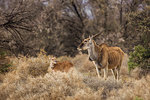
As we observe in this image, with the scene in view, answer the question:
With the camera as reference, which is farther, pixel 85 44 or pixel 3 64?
pixel 3 64

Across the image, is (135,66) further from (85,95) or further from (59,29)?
(59,29)

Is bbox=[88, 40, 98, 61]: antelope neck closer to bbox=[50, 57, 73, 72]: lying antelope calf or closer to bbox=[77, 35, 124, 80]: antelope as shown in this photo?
bbox=[77, 35, 124, 80]: antelope

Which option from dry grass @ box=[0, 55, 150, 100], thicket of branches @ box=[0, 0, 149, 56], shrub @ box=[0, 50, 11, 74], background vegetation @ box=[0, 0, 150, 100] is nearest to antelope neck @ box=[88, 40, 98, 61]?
background vegetation @ box=[0, 0, 150, 100]

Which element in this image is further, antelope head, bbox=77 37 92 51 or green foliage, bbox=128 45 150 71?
green foliage, bbox=128 45 150 71

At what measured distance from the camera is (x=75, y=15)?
21.8 metres

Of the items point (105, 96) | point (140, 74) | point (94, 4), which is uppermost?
point (94, 4)

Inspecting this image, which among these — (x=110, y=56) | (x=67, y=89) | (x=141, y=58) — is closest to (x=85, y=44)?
(x=110, y=56)

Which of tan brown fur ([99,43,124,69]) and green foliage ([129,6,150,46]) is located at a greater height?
green foliage ([129,6,150,46])

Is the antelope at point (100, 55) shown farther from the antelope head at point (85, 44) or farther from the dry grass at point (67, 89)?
the dry grass at point (67, 89)

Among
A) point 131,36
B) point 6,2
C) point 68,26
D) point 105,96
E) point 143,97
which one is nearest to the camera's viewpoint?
point 143,97

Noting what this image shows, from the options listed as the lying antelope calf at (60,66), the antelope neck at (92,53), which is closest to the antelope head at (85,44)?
the antelope neck at (92,53)

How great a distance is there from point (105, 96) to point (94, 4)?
49.1 feet

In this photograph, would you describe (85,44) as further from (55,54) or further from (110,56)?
(55,54)

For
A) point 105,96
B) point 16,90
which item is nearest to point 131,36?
point 105,96
